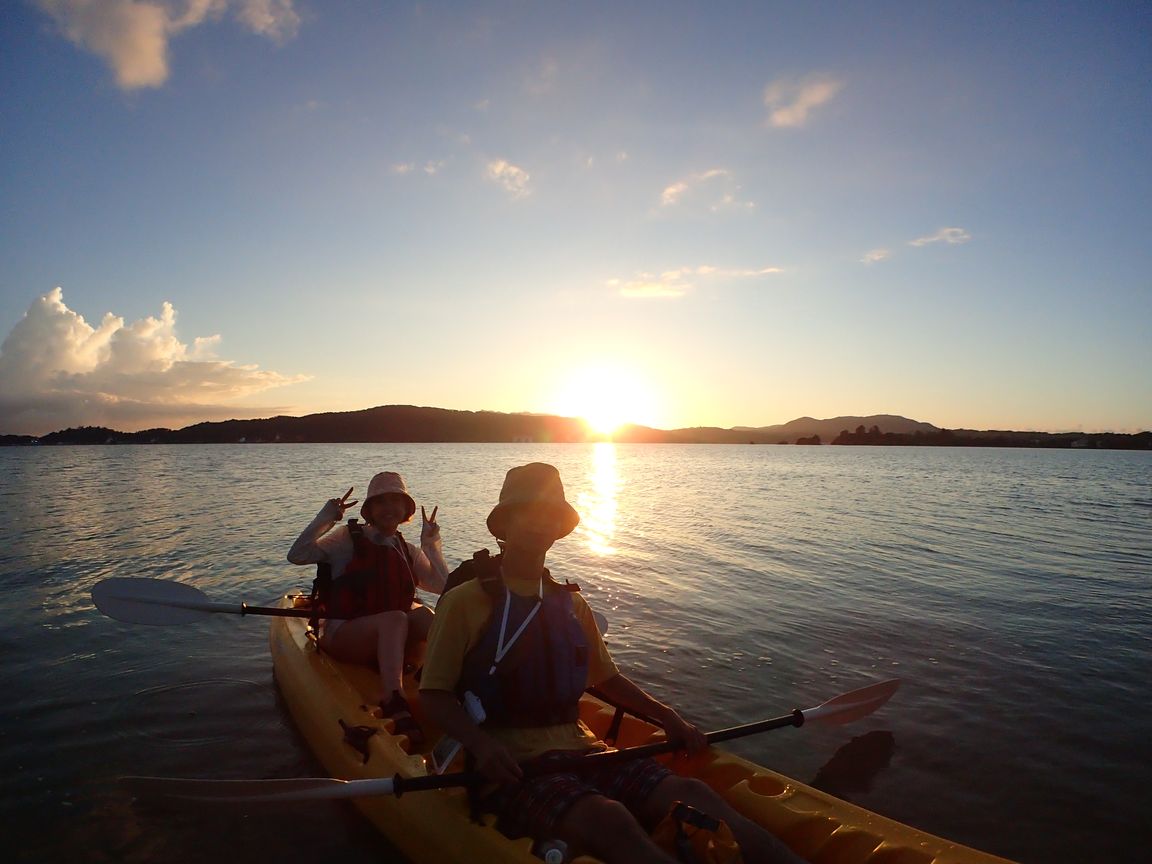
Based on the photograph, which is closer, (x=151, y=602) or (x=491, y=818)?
(x=491, y=818)

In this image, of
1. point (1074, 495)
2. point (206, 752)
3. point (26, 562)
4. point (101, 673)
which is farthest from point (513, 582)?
point (1074, 495)

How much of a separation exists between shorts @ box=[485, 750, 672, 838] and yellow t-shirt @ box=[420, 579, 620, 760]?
7 centimetres

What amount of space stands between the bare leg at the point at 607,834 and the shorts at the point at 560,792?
54 millimetres

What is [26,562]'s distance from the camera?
12.4 metres

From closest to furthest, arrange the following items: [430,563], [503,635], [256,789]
Answer: [503,635]
[256,789]
[430,563]

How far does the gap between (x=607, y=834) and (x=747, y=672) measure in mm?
5080

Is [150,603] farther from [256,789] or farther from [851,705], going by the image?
[851,705]

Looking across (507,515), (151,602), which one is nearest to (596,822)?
(507,515)

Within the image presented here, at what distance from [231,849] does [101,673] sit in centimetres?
388

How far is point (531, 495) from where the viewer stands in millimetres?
3006

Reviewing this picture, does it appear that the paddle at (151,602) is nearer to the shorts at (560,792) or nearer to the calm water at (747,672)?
the calm water at (747,672)

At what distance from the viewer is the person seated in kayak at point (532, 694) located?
2766mm

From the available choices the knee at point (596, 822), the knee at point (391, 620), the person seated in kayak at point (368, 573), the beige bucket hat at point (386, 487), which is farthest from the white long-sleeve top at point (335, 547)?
the knee at point (596, 822)

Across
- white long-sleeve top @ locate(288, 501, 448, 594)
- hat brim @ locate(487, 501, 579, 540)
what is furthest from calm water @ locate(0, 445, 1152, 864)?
hat brim @ locate(487, 501, 579, 540)
